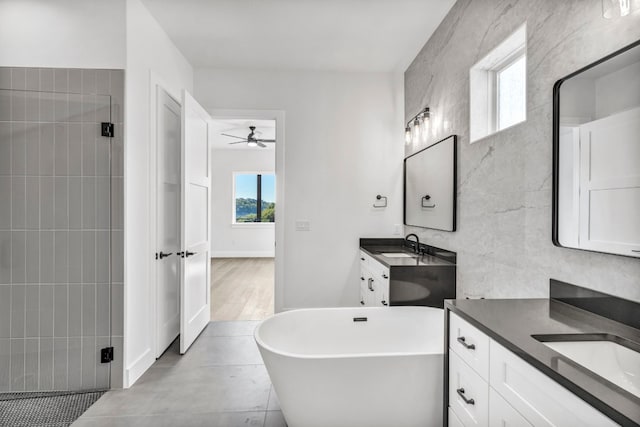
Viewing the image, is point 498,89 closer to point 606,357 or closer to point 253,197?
point 606,357

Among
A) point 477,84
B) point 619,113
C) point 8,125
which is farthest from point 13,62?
point 619,113

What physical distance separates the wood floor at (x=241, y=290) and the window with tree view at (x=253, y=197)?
4.02 feet

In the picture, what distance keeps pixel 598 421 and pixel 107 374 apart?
8.28ft

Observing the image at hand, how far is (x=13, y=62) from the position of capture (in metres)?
2.06

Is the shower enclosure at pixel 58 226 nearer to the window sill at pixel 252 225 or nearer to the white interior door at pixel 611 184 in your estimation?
the white interior door at pixel 611 184

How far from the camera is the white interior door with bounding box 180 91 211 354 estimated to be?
2.62 meters

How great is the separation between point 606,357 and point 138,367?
2.57 metres

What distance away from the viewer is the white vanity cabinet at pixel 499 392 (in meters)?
0.78

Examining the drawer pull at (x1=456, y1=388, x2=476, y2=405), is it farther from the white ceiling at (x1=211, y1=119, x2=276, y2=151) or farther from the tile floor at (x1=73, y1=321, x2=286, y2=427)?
the white ceiling at (x1=211, y1=119, x2=276, y2=151)

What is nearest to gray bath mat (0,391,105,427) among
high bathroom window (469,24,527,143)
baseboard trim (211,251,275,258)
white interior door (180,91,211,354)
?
white interior door (180,91,211,354)

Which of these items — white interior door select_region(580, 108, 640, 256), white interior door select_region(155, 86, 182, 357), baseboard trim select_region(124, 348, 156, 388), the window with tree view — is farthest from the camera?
the window with tree view

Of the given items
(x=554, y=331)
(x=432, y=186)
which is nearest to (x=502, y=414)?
(x=554, y=331)

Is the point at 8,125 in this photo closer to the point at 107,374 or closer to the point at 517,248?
the point at 107,374

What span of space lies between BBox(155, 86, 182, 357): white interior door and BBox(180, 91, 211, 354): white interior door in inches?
7.2
